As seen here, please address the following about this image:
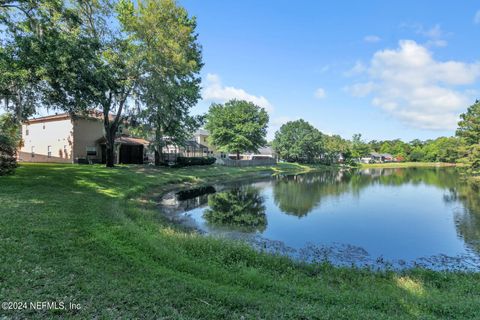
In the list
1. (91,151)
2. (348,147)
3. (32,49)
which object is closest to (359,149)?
(348,147)

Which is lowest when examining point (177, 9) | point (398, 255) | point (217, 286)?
point (398, 255)

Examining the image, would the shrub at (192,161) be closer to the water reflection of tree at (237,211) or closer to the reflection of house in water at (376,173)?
the water reflection of tree at (237,211)

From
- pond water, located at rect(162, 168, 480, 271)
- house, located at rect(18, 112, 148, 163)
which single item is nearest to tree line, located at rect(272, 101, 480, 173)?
pond water, located at rect(162, 168, 480, 271)

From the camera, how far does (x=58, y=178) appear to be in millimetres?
16656

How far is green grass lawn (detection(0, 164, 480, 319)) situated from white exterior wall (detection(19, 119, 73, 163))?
23662 mm

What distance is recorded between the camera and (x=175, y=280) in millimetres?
5410

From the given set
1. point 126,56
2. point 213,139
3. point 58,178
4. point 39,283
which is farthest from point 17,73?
point 213,139

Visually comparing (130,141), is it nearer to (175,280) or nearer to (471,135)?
(175,280)

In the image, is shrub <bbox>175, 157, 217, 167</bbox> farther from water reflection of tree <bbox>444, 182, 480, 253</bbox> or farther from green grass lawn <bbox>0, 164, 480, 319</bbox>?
water reflection of tree <bbox>444, 182, 480, 253</bbox>

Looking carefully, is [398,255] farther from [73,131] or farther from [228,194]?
[73,131]

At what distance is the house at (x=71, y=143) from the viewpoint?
31344 mm

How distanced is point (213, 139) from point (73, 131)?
24.7 m

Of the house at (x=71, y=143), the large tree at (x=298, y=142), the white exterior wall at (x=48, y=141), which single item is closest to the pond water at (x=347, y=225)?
the house at (x=71, y=143)

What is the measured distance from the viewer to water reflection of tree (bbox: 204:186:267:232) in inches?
563
